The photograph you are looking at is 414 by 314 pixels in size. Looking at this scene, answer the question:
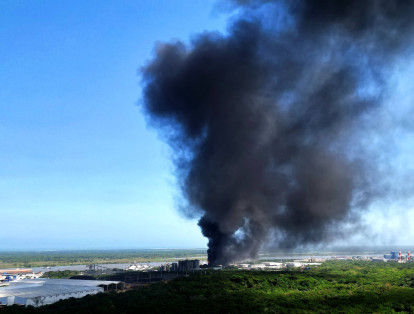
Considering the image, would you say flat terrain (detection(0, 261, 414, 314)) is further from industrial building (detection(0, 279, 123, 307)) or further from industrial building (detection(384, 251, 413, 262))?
industrial building (detection(384, 251, 413, 262))

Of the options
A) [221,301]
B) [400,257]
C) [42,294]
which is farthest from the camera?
[400,257]

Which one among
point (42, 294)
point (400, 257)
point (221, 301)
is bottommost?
point (400, 257)

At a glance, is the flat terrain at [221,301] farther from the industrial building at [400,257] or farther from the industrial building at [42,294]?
the industrial building at [400,257]

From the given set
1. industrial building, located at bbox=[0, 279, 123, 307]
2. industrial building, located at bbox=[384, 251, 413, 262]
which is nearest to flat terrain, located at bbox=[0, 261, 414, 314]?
industrial building, located at bbox=[0, 279, 123, 307]

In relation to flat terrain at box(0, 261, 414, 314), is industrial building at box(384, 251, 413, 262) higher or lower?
lower

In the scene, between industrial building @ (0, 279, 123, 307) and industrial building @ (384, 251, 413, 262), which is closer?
industrial building @ (0, 279, 123, 307)

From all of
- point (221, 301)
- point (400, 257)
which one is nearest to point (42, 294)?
point (221, 301)

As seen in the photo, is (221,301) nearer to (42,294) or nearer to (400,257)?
(42,294)

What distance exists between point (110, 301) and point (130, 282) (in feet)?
68.8

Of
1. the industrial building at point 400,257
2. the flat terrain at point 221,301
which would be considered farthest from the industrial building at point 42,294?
the industrial building at point 400,257

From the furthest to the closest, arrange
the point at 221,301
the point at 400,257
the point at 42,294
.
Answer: the point at 400,257
the point at 42,294
the point at 221,301

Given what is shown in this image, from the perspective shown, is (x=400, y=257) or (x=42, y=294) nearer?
(x=42, y=294)

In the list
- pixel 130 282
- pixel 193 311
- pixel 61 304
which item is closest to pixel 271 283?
pixel 130 282

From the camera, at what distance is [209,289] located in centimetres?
3862
